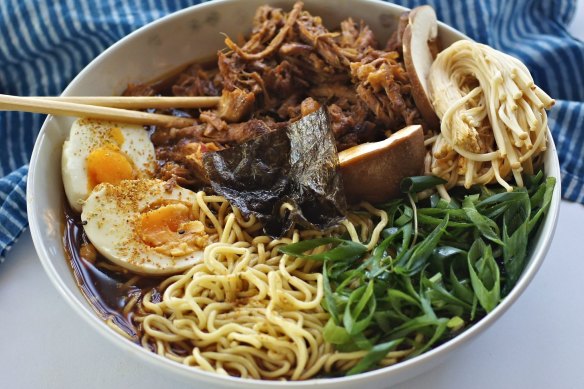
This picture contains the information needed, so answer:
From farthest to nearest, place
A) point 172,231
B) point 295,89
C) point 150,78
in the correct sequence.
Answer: point 150,78, point 295,89, point 172,231

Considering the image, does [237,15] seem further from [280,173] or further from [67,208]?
[67,208]

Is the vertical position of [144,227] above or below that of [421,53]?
below

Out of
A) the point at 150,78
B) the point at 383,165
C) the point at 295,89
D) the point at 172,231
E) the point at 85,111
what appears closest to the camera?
the point at 383,165

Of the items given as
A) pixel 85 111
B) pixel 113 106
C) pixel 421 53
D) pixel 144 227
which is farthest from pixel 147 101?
pixel 421 53

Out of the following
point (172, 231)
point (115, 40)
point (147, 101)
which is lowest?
point (172, 231)

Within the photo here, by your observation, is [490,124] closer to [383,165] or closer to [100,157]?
[383,165]
